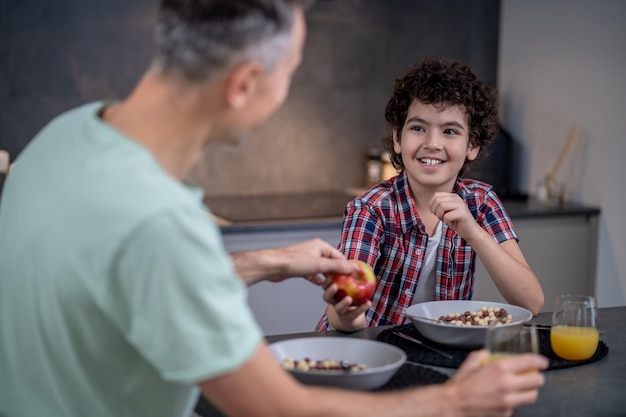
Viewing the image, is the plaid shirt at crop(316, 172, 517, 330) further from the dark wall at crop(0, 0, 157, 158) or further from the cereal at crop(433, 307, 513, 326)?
the dark wall at crop(0, 0, 157, 158)

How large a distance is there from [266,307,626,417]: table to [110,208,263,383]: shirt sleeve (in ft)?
1.93

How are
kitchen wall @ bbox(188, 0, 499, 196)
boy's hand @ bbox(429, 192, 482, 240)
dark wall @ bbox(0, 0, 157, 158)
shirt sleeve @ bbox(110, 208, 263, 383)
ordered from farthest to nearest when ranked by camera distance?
kitchen wall @ bbox(188, 0, 499, 196)
dark wall @ bbox(0, 0, 157, 158)
boy's hand @ bbox(429, 192, 482, 240)
shirt sleeve @ bbox(110, 208, 263, 383)

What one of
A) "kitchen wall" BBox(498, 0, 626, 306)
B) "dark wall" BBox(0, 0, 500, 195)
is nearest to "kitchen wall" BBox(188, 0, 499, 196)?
"dark wall" BBox(0, 0, 500, 195)

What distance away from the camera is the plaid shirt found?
2.19m

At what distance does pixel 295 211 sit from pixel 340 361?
6.09 ft

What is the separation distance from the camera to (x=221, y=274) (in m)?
1.06

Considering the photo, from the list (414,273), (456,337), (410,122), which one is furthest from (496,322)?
(410,122)

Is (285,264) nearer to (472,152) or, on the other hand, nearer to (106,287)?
(106,287)

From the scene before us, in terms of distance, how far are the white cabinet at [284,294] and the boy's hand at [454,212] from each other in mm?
1244

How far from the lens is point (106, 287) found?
1070 mm

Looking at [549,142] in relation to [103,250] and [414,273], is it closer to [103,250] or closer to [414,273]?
[414,273]

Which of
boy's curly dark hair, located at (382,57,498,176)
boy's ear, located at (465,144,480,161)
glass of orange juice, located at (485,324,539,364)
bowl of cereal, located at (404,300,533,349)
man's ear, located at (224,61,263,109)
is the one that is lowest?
bowl of cereal, located at (404,300,533,349)

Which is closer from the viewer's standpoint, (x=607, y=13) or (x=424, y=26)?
(x=607, y=13)

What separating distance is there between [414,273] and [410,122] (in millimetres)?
411
